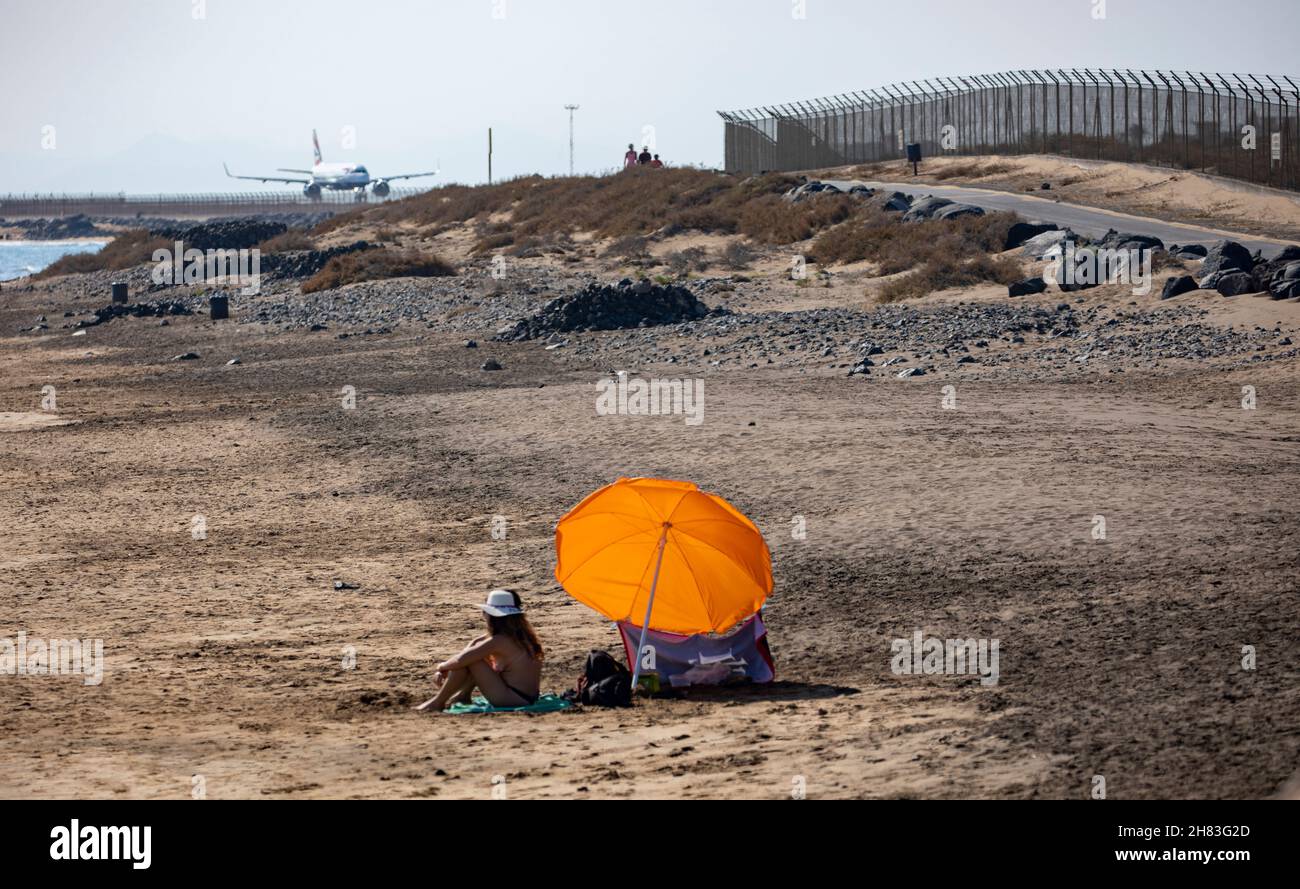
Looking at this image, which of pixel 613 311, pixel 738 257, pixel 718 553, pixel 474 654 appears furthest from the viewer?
pixel 738 257

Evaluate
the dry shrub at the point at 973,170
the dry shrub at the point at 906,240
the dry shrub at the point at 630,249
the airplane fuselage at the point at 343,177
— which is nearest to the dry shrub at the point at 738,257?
the dry shrub at the point at 906,240

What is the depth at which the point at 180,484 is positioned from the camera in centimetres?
1753

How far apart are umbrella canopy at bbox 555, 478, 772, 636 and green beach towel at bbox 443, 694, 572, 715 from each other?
68cm

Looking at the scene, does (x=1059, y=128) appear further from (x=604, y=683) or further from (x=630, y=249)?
(x=604, y=683)

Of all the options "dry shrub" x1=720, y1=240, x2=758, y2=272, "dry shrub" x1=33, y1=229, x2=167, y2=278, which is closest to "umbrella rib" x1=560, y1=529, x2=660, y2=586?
"dry shrub" x1=720, y1=240, x2=758, y2=272

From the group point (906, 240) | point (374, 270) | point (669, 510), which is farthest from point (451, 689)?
point (374, 270)

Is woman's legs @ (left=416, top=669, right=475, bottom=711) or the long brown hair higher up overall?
the long brown hair

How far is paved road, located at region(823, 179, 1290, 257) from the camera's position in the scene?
115 ft

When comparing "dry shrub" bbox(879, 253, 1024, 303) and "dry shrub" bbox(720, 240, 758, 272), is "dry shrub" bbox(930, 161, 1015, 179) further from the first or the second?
"dry shrub" bbox(879, 253, 1024, 303)

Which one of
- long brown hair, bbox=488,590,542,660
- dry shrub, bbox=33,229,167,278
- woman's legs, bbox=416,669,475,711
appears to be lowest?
woman's legs, bbox=416,669,475,711

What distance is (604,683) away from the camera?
9.18m

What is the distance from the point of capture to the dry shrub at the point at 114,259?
70.1 metres

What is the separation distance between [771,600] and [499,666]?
10.7ft
